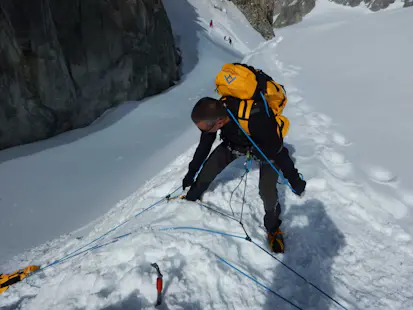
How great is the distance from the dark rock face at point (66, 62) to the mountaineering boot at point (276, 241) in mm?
7612

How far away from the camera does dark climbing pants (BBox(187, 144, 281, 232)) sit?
3.16m

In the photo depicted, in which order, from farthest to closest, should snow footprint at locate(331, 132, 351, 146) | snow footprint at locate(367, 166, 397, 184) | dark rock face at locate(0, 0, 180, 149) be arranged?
1. dark rock face at locate(0, 0, 180, 149)
2. snow footprint at locate(331, 132, 351, 146)
3. snow footprint at locate(367, 166, 397, 184)

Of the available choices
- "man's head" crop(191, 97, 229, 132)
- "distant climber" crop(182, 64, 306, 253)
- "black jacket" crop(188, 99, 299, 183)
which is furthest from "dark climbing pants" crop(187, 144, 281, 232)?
"man's head" crop(191, 97, 229, 132)

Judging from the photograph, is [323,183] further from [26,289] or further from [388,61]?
[388,61]

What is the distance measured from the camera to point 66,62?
913cm

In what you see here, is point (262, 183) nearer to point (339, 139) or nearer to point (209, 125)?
point (209, 125)

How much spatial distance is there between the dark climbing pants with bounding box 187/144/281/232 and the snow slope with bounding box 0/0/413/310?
0.65 ft

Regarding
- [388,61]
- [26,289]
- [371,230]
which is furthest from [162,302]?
[388,61]

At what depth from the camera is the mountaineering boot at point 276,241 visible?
3.16 m

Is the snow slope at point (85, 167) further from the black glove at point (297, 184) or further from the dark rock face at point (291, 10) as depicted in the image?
the dark rock face at point (291, 10)

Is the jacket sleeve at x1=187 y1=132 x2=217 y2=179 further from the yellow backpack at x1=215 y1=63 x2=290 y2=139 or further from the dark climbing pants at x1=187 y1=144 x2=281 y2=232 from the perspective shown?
the yellow backpack at x1=215 y1=63 x2=290 y2=139

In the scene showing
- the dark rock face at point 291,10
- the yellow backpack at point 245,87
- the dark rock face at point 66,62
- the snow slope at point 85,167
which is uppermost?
the yellow backpack at point 245,87

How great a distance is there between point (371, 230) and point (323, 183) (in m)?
0.97

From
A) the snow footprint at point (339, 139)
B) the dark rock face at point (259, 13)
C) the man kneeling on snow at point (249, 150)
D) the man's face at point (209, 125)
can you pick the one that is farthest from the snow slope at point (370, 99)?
the dark rock face at point (259, 13)
